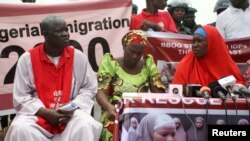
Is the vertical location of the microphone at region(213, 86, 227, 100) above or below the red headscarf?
below

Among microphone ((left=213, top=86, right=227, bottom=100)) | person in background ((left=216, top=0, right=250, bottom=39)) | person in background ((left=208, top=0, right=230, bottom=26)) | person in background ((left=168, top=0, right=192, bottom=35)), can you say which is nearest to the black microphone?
microphone ((left=213, top=86, right=227, bottom=100))

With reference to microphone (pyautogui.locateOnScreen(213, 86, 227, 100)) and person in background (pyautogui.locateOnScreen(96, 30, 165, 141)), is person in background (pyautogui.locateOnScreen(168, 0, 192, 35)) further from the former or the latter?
microphone (pyautogui.locateOnScreen(213, 86, 227, 100))

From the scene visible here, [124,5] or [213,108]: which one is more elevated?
[124,5]

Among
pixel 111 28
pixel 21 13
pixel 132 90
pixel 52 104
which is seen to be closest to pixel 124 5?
pixel 111 28

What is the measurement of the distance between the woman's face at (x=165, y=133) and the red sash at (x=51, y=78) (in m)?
1.49

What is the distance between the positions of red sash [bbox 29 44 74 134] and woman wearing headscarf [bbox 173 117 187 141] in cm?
157

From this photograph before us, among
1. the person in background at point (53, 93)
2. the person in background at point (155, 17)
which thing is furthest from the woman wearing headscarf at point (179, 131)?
the person in background at point (155, 17)

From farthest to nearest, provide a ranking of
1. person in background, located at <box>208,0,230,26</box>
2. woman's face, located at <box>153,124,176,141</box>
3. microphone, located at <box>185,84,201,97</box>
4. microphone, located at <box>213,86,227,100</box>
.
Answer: person in background, located at <box>208,0,230,26</box> < microphone, located at <box>185,84,201,97</box> < microphone, located at <box>213,86,227,100</box> < woman's face, located at <box>153,124,176,141</box>

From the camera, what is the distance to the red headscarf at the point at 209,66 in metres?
4.83

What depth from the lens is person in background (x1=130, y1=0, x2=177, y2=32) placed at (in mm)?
6387

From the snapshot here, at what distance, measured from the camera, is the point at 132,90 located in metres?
5.09

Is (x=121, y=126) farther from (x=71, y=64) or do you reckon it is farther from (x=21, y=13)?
(x=21, y=13)

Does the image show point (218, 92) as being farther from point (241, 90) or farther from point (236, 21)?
point (236, 21)

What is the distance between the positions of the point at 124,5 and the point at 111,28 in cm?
32
